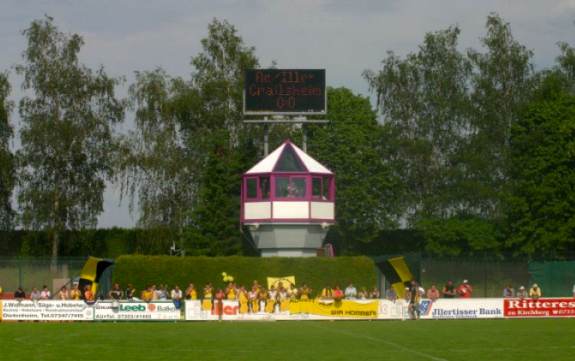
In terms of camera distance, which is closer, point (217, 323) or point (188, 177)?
point (217, 323)

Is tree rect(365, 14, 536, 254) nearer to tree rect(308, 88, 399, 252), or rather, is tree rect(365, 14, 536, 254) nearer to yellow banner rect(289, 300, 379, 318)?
tree rect(308, 88, 399, 252)

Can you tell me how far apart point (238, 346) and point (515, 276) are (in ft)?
116

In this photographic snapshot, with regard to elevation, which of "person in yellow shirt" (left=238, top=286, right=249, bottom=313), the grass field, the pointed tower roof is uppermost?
the pointed tower roof

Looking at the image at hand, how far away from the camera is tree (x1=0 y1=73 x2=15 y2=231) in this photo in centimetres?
7675

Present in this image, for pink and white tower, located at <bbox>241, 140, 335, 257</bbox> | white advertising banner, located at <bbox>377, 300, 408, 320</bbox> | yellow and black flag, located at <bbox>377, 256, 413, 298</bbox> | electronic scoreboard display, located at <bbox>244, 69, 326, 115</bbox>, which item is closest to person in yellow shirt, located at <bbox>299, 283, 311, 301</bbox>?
white advertising banner, located at <bbox>377, 300, 408, 320</bbox>

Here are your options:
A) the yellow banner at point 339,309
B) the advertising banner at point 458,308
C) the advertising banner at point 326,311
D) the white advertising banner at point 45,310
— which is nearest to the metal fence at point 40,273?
the white advertising banner at point 45,310

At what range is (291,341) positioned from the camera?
3256cm

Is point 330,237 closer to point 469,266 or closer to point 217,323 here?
point 469,266

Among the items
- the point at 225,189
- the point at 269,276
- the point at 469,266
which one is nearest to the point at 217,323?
the point at 269,276

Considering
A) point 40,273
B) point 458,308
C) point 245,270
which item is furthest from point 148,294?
point 458,308

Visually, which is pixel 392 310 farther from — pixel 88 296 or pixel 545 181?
pixel 545 181

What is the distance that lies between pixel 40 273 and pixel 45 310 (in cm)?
1598

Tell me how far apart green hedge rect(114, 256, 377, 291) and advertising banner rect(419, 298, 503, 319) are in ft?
31.8

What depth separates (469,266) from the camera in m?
63.0
